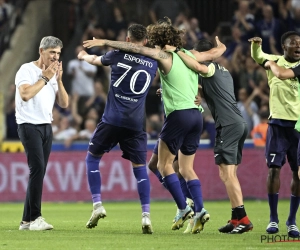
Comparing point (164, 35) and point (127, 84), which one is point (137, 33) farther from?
point (127, 84)

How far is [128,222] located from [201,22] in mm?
10700

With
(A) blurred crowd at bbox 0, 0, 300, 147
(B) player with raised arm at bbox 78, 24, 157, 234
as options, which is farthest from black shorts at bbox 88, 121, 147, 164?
(A) blurred crowd at bbox 0, 0, 300, 147

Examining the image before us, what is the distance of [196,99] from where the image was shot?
11.3m

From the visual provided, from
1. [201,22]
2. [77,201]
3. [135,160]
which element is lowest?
[77,201]

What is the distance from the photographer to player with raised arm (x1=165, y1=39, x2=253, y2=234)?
35.4ft

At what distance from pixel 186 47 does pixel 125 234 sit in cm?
1109

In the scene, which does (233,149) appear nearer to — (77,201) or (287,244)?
(287,244)

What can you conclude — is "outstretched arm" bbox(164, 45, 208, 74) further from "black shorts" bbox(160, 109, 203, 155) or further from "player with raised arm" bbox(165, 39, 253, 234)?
"black shorts" bbox(160, 109, 203, 155)

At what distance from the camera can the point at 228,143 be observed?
36.0ft

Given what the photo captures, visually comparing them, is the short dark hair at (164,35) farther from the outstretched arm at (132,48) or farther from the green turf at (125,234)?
the green turf at (125,234)

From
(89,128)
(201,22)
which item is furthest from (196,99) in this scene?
(201,22)

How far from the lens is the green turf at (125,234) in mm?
9352

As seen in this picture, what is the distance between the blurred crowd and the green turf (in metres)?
4.66

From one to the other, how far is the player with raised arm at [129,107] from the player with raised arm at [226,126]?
42 cm
